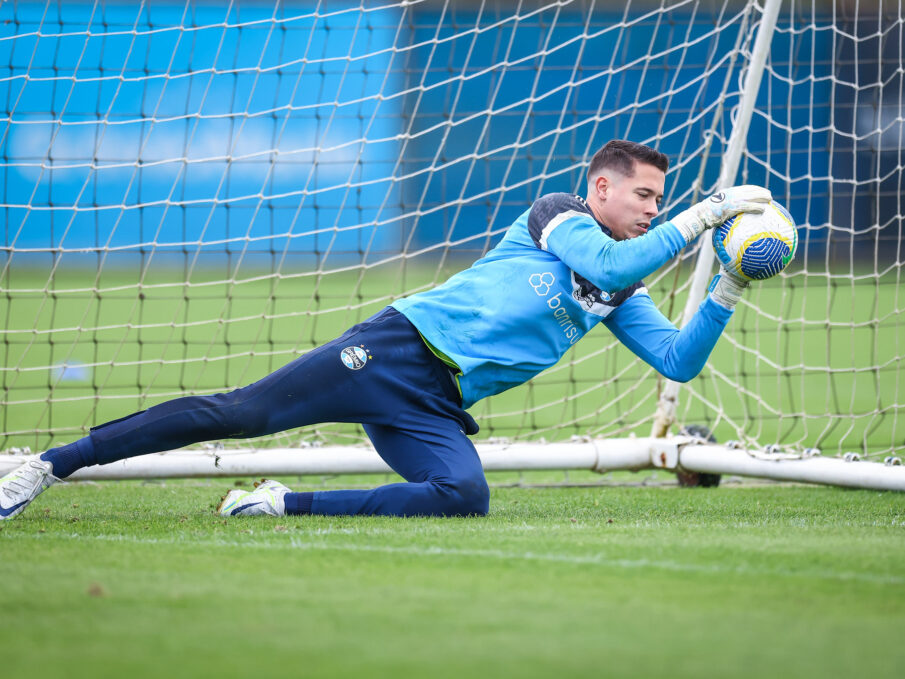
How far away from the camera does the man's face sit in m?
4.13

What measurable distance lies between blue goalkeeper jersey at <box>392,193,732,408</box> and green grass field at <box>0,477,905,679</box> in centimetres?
60

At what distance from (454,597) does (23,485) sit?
6.61 ft

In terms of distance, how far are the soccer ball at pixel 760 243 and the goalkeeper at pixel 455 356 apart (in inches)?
2.1

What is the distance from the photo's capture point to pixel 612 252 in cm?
388

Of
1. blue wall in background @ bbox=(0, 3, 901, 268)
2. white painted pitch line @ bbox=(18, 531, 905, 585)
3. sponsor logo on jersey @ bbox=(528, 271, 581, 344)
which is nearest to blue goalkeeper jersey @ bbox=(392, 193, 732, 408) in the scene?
sponsor logo on jersey @ bbox=(528, 271, 581, 344)

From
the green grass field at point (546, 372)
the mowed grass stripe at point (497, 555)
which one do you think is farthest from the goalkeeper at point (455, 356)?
the green grass field at point (546, 372)

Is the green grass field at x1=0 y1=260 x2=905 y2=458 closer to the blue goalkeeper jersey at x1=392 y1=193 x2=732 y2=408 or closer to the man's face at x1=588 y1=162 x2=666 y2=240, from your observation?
the blue goalkeeper jersey at x1=392 y1=193 x2=732 y2=408

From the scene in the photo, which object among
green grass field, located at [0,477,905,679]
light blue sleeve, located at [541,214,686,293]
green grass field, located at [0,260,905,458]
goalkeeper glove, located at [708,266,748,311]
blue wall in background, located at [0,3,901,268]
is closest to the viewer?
green grass field, located at [0,477,905,679]

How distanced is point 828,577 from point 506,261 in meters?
1.82

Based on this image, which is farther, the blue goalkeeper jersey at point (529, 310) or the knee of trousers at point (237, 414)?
the blue goalkeeper jersey at point (529, 310)

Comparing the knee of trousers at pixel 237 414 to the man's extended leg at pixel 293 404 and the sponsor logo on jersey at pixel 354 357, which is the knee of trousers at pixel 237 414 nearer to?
the man's extended leg at pixel 293 404

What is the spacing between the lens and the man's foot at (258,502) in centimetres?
410

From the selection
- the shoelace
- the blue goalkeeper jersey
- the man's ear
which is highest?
the man's ear

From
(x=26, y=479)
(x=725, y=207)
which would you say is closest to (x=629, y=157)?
(x=725, y=207)
